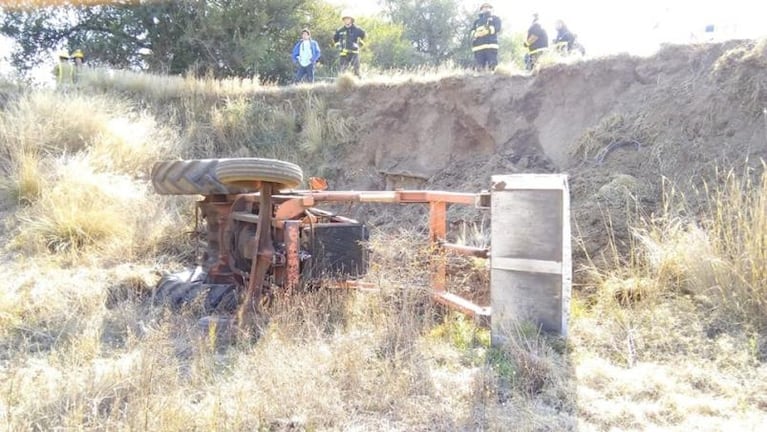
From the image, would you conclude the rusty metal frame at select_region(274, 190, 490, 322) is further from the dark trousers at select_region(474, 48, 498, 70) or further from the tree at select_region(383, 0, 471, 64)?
the tree at select_region(383, 0, 471, 64)

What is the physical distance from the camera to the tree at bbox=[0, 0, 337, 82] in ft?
69.4

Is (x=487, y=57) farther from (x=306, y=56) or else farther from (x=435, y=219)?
(x=435, y=219)

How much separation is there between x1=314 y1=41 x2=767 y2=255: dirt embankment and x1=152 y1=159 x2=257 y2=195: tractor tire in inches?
150

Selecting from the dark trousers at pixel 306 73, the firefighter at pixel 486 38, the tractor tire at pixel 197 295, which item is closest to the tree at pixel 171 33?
the dark trousers at pixel 306 73

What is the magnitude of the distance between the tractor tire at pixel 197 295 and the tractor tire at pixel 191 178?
0.82 m

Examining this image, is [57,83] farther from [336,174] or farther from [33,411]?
[33,411]

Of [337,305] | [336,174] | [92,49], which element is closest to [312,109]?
[336,174]

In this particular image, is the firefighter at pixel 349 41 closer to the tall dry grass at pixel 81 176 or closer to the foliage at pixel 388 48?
the tall dry grass at pixel 81 176

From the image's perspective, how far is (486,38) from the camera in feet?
43.1

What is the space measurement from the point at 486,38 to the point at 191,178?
28.7ft

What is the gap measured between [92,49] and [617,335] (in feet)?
69.5

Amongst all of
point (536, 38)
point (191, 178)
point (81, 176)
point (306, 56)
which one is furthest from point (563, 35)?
point (191, 178)

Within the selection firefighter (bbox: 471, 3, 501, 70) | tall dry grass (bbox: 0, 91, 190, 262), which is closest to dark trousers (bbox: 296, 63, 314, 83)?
firefighter (bbox: 471, 3, 501, 70)

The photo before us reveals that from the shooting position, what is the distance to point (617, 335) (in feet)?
14.8
